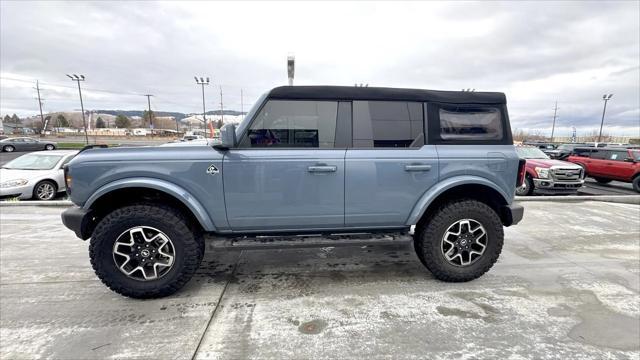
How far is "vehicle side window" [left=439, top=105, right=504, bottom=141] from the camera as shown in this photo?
3.32m

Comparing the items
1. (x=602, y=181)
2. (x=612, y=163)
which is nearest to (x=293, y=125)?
(x=612, y=163)

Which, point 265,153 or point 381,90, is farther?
point 381,90

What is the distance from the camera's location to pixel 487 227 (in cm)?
330

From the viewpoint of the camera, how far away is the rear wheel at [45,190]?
8148 mm

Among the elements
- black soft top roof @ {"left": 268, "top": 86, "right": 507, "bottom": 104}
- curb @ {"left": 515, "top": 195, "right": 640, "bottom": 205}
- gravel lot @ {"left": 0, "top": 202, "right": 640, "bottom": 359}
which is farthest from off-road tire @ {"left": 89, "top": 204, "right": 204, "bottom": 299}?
curb @ {"left": 515, "top": 195, "right": 640, "bottom": 205}

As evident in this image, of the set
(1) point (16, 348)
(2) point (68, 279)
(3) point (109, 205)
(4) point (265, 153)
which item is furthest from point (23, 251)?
(4) point (265, 153)

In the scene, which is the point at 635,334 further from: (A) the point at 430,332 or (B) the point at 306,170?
(B) the point at 306,170

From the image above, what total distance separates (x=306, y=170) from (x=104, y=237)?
6.40 ft

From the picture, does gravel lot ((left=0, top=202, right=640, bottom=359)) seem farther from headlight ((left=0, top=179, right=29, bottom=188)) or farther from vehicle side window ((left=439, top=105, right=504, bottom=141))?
→ headlight ((left=0, top=179, right=29, bottom=188))

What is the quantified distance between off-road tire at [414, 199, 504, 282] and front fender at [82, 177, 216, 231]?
227 centimetres

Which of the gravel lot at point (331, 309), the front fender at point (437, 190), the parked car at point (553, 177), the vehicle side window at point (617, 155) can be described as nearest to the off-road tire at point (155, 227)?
the gravel lot at point (331, 309)

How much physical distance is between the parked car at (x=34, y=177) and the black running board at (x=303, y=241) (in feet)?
25.8

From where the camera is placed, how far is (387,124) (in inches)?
127

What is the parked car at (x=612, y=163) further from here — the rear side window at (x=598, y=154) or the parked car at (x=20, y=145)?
the parked car at (x=20, y=145)
